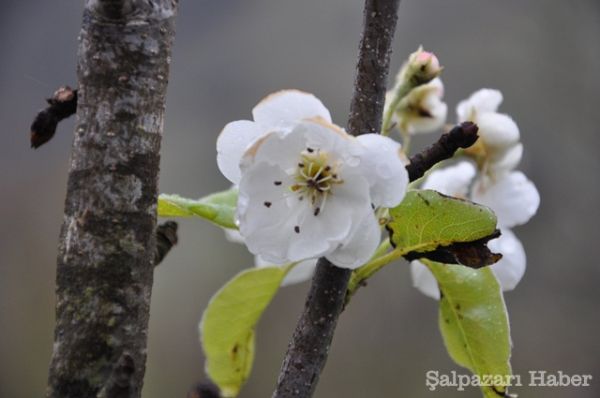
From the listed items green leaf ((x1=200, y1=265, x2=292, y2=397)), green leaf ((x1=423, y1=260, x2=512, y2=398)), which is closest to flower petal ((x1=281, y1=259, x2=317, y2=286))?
green leaf ((x1=200, y1=265, x2=292, y2=397))

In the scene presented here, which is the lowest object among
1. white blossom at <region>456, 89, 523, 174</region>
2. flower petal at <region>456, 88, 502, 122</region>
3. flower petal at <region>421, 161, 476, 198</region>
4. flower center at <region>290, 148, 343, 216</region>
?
flower center at <region>290, 148, 343, 216</region>

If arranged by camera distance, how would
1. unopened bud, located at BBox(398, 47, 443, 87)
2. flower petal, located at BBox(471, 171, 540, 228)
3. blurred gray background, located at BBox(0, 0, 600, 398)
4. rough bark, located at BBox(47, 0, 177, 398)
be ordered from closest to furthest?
rough bark, located at BBox(47, 0, 177, 398) < unopened bud, located at BBox(398, 47, 443, 87) < flower petal, located at BBox(471, 171, 540, 228) < blurred gray background, located at BBox(0, 0, 600, 398)

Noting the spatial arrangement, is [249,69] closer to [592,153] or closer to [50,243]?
[50,243]

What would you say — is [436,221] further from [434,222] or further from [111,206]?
[111,206]

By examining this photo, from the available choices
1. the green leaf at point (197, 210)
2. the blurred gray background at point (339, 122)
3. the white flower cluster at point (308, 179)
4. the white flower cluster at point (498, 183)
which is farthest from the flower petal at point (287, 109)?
the blurred gray background at point (339, 122)

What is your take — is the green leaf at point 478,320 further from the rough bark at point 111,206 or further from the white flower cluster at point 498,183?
the rough bark at point 111,206

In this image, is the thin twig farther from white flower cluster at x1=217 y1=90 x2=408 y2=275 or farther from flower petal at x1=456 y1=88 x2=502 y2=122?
flower petal at x1=456 y1=88 x2=502 y2=122
